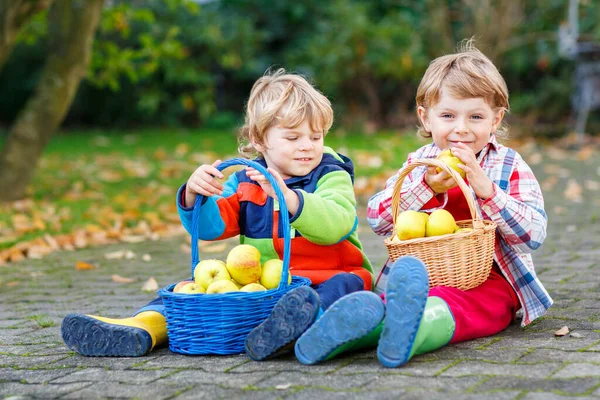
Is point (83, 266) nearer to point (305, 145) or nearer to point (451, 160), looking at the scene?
point (305, 145)

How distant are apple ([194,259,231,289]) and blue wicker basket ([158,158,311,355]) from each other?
14 cm

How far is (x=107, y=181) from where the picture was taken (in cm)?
840

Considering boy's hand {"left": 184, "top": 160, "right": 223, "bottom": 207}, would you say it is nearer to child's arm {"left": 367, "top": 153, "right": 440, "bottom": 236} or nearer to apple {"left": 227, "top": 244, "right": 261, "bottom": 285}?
apple {"left": 227, "top": 244, "right": 261, "bottom": 285}

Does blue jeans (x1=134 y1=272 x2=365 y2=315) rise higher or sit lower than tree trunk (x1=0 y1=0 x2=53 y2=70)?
lower

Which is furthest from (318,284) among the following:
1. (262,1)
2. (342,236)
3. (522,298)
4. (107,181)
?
(262,1)

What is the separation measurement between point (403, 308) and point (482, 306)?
1.84 ft

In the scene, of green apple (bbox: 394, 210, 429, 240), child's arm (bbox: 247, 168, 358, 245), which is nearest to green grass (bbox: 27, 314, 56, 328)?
child's arm (bbox: 247, 168, 358, 245)

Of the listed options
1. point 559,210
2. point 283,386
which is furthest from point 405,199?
point 559,210

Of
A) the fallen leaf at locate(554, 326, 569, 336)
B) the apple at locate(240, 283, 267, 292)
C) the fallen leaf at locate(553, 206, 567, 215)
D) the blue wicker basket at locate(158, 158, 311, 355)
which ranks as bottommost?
the fallen leaf at locate(553, 206, 567, 215)

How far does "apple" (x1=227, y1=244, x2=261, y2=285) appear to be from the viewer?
2848mm

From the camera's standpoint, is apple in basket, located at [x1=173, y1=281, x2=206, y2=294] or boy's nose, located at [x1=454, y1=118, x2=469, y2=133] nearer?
Result: apple in basket, located at [x1=173, y1=281, x2=206, y2=294]

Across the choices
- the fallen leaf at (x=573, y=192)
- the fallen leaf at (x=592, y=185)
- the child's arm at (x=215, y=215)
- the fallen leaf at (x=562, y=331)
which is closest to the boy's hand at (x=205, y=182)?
the child's arm at (x=215, y=215)

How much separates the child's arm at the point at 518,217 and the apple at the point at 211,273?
96 cm

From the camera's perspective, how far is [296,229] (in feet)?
9.74
